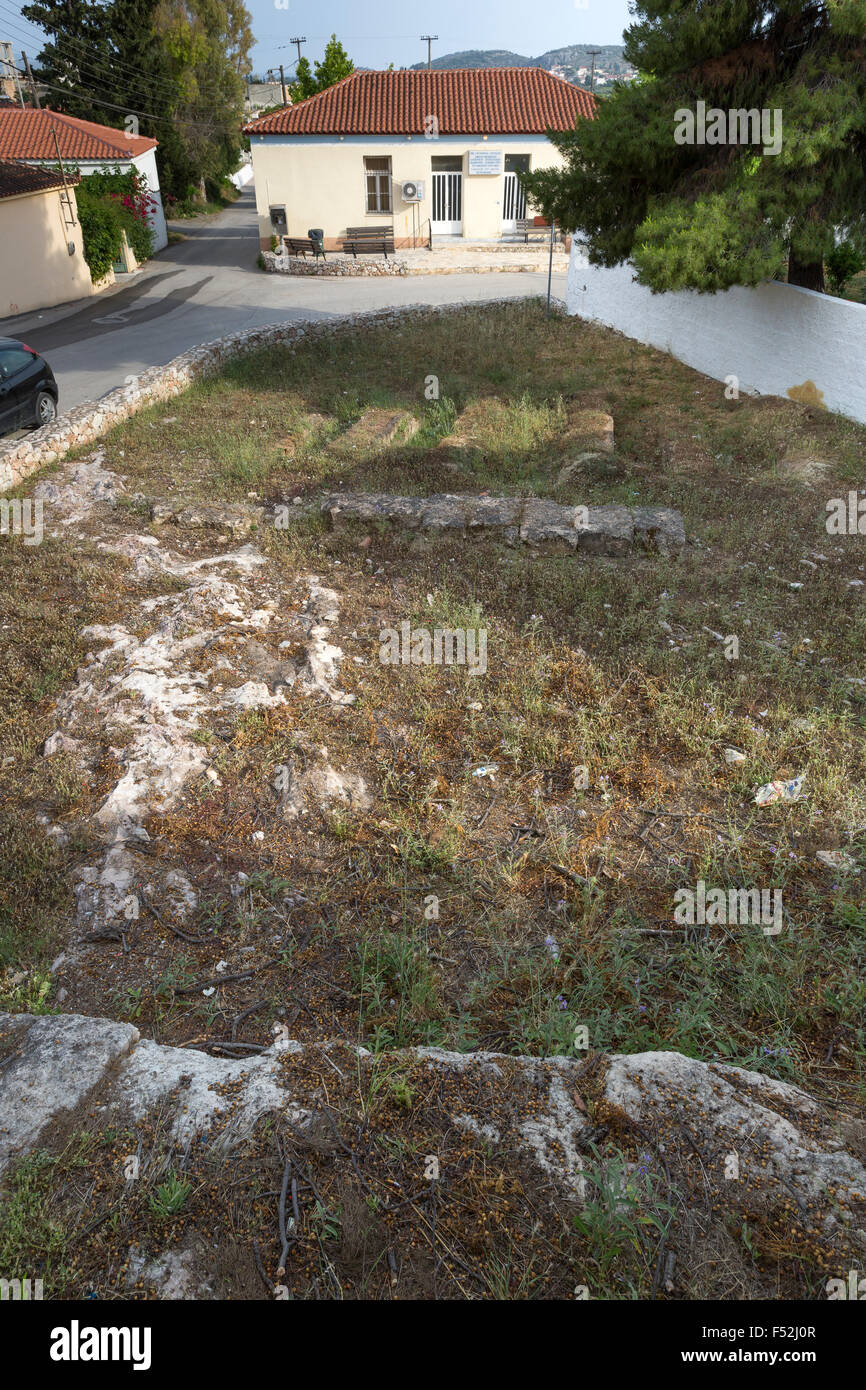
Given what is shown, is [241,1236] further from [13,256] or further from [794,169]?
[13,256]

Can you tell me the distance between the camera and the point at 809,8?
Result: 32.9 ft

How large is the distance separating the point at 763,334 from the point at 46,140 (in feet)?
79.1

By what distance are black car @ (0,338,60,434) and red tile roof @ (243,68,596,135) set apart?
1834cm

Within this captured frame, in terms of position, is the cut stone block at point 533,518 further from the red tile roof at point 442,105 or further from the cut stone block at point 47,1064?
the red tile roof at point 442,105

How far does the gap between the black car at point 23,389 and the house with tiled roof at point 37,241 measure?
1100 cm

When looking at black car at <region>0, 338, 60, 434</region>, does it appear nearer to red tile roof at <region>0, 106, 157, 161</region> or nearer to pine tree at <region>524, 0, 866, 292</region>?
pine tree at <region>524, 0, 866, 292</region>

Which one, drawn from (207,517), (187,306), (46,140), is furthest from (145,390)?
→ (46,140)

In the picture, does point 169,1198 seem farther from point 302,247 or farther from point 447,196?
point 447,196

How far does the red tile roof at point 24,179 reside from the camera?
19734 mm

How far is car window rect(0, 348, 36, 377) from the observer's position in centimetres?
1101

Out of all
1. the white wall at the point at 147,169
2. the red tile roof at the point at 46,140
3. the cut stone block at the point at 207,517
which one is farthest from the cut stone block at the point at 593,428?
the red tile roof at the point at 46,140
